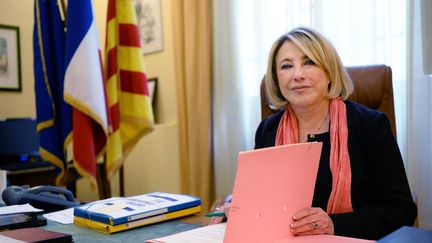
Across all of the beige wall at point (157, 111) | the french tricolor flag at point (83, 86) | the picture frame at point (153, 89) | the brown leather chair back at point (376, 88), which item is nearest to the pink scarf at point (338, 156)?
the brown leather chair back at point (376, 88)

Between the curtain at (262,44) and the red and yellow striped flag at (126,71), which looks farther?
the red and yellow striped flag at (126,71)

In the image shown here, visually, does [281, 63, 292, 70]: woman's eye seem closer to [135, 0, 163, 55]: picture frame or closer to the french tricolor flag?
the french tricolor flag

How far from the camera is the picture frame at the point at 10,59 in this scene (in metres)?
3.26

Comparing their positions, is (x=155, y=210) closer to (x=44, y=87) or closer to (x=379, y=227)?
(x=379, y=227)

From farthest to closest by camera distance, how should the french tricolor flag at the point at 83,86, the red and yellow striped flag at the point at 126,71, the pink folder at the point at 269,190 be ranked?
the red and yellow striped flag at the point at 126,71 → the french tricolor flag at the point at 83,86 → the pink folder at the point at 269,190

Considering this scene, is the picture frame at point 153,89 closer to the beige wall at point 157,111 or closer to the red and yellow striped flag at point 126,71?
the beige wall at point 157,111

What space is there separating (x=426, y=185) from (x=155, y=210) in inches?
50.7

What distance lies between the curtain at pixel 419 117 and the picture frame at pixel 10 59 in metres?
2.87

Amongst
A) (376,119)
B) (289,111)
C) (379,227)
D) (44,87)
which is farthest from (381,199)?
(44,87)

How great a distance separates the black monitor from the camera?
9.31ft

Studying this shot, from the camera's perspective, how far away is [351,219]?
102 cm

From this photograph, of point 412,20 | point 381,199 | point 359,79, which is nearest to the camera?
point 381,199

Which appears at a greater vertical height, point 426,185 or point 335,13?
point 335,13

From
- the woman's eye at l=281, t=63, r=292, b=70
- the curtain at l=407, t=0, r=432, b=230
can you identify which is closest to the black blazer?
the woman's eye at l=281, t=63, r=292, b=70
